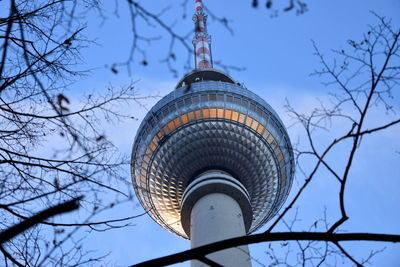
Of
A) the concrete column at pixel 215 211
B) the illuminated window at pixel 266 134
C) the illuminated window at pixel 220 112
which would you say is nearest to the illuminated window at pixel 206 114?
the illuminated window at pixel 220 112

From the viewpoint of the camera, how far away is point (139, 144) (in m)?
28.2

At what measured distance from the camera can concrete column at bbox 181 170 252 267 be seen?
20.4 meters

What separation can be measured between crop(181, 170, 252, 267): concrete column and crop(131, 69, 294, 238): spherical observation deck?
2.09 m

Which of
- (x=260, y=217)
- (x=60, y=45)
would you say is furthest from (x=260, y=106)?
(x=60, y=45)

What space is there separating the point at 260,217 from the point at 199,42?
53.6ft

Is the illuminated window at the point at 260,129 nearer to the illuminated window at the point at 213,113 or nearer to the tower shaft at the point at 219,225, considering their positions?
the illuminated window at the point at 213,113

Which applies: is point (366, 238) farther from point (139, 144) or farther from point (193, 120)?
point (139, 144)

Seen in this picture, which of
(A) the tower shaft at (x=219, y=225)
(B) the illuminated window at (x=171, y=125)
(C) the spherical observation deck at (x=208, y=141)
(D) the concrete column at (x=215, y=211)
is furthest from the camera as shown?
(B) the illuminated window at (x=171, y=125)

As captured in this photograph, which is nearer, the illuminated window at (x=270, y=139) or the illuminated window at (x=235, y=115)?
the illuminated window at (x=235, y=115)

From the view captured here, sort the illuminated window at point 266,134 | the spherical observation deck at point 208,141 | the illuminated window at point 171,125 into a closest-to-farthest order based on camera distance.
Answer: the spherical observation deck at point 208,141, the illuminated window at point 171,125, the illuminated window at point 266,134

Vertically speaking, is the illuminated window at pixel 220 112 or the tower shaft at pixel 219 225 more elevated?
the illuminated window at pixel 220 112

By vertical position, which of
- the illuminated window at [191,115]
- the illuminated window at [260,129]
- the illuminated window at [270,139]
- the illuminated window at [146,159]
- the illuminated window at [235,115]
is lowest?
the illuminated window at [146,159]

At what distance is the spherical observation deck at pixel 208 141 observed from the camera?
1054 inches

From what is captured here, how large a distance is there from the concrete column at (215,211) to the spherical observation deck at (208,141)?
2091 millimetres
